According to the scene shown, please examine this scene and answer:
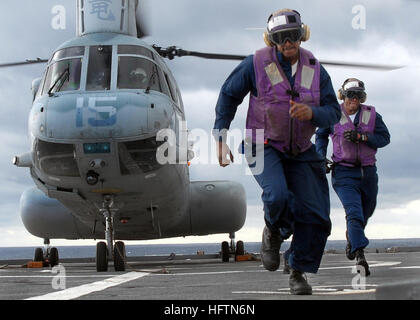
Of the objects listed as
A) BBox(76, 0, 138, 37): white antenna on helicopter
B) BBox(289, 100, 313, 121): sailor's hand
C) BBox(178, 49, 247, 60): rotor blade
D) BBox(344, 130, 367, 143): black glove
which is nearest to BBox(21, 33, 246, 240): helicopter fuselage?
BBox(76, 0, 138, 37): white antenna on helicopter

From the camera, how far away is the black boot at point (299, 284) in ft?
15.9

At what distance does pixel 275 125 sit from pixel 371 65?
6194mm

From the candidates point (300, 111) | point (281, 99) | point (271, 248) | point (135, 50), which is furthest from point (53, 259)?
point (300, 111)

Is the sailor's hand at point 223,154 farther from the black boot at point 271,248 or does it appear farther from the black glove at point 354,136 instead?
the black glove at point 354,136

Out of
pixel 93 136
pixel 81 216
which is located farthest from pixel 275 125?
pixel 81 216

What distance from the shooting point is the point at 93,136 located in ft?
29.8

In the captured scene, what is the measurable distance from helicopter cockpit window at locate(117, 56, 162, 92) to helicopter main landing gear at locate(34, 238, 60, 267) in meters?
6.40

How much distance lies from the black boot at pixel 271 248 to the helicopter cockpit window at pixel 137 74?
16.3 ft

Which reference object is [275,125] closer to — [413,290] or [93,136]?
[413,290]

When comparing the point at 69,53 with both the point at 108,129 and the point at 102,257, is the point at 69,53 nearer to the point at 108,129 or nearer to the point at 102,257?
the point at 108,129

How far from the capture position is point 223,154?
16.7 ft

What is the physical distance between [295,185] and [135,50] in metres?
6.01

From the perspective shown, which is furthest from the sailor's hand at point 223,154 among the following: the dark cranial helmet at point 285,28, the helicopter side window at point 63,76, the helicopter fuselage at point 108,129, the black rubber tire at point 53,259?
the black rubber tire at point 53,259
